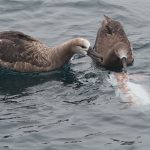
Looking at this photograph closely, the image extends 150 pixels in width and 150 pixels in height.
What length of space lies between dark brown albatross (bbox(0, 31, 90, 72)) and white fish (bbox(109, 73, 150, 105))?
110 cm

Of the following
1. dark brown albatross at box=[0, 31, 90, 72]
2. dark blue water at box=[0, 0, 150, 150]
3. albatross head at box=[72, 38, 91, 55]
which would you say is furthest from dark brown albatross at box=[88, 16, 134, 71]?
dark brown albatross at box=[0, 31, 90, 72]

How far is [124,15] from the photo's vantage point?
18453mm

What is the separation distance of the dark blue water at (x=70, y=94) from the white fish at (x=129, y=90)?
164mm

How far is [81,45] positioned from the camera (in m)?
15.2

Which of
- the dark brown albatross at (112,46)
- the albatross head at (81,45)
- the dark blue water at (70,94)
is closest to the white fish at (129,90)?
the dark blue water at (70,94)

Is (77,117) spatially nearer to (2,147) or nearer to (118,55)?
(2,147)

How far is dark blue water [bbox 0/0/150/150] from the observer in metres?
11.8

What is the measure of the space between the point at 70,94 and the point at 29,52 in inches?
73.6

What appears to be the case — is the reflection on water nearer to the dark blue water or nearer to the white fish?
the dark blue water

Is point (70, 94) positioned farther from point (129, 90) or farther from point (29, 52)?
point (29, 52)

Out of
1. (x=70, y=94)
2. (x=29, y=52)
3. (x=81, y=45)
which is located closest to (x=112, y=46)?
(x=81, y=45)

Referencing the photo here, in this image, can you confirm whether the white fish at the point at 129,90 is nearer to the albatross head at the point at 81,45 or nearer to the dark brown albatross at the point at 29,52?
the albatross head at the point at 81,45

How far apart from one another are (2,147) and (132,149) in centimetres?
222

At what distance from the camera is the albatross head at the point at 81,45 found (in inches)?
596
